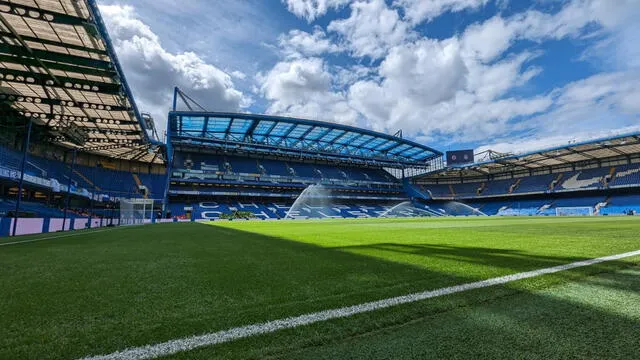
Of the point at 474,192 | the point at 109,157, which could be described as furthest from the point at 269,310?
the point at 474,192

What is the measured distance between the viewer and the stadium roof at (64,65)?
12117 mm

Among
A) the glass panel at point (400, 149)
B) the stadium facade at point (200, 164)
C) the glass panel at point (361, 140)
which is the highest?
the glass panel at point (361, 140)

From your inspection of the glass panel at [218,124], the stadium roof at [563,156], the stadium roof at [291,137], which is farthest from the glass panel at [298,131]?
the stadium roof at [563,156]

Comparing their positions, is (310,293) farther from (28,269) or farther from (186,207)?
(186,207)

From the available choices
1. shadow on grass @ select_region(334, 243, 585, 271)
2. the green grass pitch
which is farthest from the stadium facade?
shadow on grass @ select_region(334, 243, 585, 271)

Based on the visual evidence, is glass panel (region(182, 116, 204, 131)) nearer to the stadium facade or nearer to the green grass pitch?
the stadium facade

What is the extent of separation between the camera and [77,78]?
16.6 meters

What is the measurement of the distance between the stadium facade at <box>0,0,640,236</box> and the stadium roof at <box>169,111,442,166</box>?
0.23 metres

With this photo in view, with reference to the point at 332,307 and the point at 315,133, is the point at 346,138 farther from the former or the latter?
the point at 332,307

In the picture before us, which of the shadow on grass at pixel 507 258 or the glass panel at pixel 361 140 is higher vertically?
the glass panel at pixel 361 140

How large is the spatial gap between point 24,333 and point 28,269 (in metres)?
3.70

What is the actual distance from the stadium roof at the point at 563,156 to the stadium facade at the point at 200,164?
11.8 inches

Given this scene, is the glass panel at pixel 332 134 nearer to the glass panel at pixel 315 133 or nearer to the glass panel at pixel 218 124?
the glass panel at pixel 315 133

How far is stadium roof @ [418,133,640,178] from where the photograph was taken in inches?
1587
